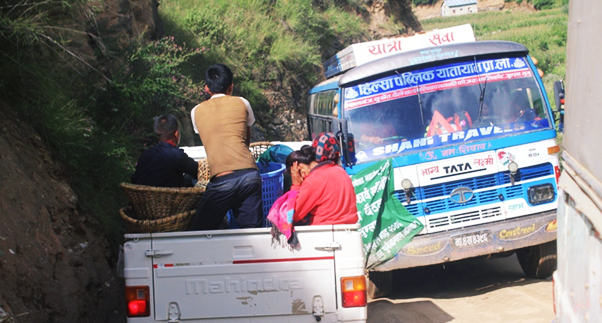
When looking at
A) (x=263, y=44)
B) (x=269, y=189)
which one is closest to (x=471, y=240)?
(x=269, y=189)

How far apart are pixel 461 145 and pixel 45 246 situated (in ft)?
14.8

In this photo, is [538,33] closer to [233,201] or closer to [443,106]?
[443,106]

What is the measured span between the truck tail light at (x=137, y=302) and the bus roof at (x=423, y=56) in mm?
3855

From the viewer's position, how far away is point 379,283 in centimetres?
730

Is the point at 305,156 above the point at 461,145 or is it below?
below

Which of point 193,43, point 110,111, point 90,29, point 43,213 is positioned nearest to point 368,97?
point 43,213

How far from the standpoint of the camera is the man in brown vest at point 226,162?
16.2ft

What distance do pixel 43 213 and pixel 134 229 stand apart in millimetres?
1705

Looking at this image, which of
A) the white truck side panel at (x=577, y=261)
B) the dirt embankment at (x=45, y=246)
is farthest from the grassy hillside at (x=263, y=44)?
the white truck side panel at (x=577, y=261)

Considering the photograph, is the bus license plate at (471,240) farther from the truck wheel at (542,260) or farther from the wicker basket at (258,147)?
the wicker basket at (258,147)

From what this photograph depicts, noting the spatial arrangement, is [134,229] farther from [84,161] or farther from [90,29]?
[90,29]

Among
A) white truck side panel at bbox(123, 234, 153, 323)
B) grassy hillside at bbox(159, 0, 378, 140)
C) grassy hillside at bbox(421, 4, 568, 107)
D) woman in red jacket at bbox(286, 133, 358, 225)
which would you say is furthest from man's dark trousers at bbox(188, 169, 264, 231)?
grassy hillside at bbox(421, 4, 568, 107)

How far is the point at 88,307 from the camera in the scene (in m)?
5.89

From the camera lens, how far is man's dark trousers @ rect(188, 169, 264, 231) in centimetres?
493
